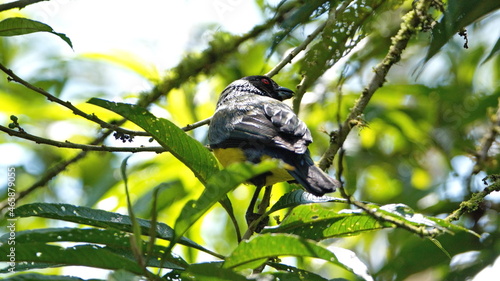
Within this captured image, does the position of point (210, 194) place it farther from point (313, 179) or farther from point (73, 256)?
point (313, 179)

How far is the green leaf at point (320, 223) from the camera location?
2557 millimetres

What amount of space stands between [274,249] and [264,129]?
5.38ft

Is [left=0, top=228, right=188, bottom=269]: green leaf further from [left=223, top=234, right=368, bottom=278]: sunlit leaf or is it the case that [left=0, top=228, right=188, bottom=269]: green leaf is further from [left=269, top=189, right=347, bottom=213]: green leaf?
[left=269, top=189, right=347, bottom=213]: green leaf

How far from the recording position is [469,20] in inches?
118

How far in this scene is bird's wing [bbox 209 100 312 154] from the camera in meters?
3.52

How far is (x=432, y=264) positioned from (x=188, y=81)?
2428 mm

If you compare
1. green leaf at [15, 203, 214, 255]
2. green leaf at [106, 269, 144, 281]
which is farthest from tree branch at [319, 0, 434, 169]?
green leaf at [106, 269, 144, 281]

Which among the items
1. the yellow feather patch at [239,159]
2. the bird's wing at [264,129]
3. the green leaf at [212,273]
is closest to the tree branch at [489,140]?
the bird's wing at [264,129]

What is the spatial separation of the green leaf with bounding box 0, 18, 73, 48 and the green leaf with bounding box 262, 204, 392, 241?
1295 mm

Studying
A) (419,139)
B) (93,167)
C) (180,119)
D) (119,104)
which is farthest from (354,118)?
(93,167)

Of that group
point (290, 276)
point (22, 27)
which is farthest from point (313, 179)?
point (22, 27)

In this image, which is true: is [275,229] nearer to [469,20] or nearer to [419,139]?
[469,20]

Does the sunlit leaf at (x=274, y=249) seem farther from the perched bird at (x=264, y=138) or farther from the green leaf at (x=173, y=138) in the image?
the perched bird at (x=264, y=138)

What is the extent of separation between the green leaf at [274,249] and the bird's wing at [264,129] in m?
1.20
